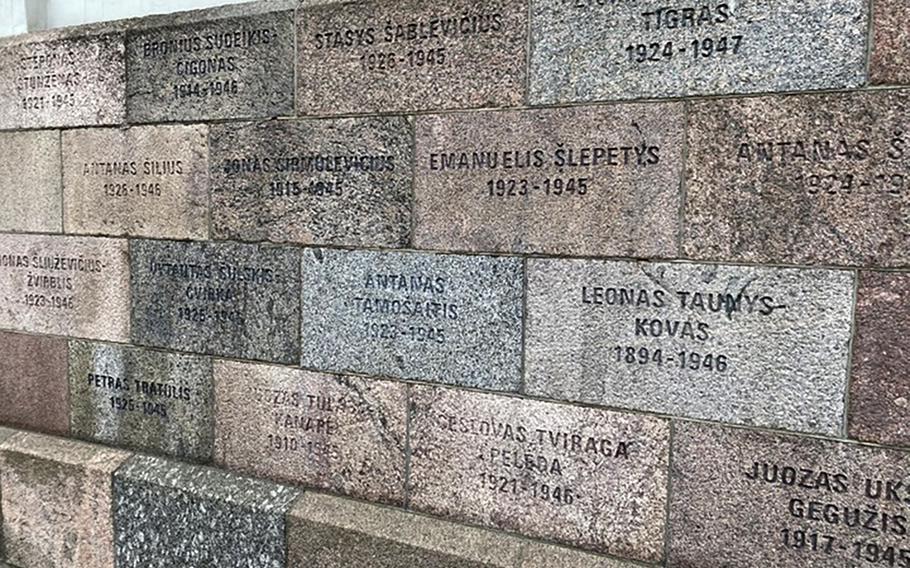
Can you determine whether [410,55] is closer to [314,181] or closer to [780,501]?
[314,181]

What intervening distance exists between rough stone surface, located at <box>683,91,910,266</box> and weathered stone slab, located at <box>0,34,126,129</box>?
3.38 meters

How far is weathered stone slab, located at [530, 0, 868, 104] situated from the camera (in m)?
2.72

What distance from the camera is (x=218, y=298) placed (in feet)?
13.3

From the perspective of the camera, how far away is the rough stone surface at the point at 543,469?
10.3ft

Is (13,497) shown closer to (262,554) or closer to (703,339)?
(262,554)

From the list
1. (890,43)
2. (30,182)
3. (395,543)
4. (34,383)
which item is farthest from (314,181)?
(890,43)

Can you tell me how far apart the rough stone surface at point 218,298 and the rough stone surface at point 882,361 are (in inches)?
104

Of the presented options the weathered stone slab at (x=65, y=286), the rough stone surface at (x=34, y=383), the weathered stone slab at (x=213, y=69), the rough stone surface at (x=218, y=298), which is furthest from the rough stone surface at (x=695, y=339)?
the rough stone surface at (x=34, y=383)

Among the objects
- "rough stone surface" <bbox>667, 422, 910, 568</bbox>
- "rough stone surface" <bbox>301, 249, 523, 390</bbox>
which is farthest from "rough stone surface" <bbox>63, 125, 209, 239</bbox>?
"rough stone surface" <bbox>667, 422, 910, 568</bbox>

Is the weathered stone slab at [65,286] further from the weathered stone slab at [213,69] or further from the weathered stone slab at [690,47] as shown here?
the weathered stone slab at [690,47]

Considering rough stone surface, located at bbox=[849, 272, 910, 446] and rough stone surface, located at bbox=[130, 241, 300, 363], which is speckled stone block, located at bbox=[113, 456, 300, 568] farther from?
rough stone surface, located at bbox=[849, 272, 910, 446]

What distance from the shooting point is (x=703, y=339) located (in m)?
2.98

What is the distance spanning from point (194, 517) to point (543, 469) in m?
2.02

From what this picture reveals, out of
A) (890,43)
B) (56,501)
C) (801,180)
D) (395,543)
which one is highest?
(890,43)
